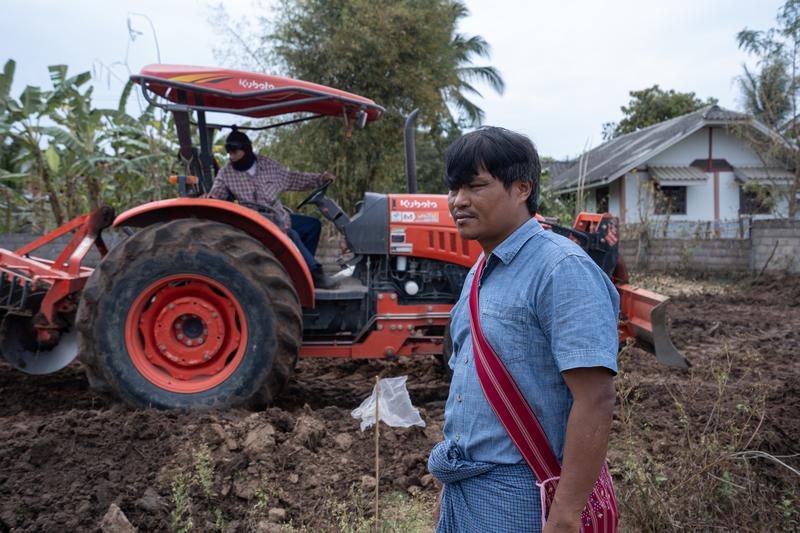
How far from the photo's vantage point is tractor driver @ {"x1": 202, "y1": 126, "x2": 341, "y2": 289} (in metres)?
4.10

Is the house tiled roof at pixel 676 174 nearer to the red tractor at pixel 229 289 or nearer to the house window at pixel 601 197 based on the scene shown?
the house window at pixel 601 197

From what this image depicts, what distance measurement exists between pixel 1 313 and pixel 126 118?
550cm

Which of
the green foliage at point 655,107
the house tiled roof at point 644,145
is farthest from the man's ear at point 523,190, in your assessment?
the green foliage at point 655,107

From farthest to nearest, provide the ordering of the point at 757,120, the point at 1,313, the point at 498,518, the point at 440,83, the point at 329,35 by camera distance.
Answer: the point at 757,120, the point at 440,83, the point at 329,35, the point at 1,313, the point at 498,518

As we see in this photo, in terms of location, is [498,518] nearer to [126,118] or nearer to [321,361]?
[321,361]

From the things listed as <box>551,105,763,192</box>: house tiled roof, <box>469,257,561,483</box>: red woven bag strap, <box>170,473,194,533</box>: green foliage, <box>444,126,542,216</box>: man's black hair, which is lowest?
<box>170,473,194,533</box>: green foliage

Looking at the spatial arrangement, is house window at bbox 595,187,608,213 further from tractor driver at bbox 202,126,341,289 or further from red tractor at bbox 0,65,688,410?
tractor driver at bbox 202,126,341,289

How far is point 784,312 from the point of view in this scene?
7.40m

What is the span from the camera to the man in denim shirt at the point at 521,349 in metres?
1.04

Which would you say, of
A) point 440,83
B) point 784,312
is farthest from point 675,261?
point 440,83

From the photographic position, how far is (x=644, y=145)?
60.1 ft

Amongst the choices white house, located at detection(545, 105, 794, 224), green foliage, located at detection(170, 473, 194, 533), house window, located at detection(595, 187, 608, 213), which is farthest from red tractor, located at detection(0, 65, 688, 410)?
house window, located at detection(595, 187, 608, 213)

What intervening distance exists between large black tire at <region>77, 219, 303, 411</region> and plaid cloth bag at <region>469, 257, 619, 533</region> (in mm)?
2520

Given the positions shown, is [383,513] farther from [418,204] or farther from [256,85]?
[256,85]
